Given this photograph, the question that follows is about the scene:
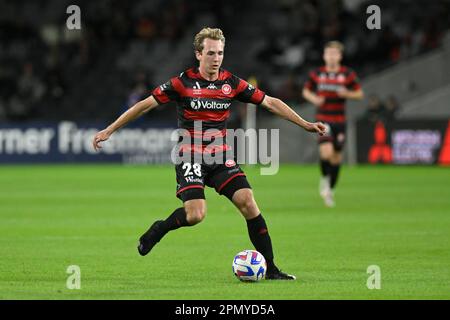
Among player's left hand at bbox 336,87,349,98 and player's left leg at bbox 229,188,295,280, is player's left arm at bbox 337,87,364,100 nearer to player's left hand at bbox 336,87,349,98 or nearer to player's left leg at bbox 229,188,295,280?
player's left hand at bbox 336,87,349,98

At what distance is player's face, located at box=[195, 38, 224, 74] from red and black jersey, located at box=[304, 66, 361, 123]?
895 cm

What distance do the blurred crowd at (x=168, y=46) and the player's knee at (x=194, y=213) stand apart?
22200mm

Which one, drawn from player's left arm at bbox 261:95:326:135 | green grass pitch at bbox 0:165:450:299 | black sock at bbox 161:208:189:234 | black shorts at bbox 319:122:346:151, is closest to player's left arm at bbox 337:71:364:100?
black shorts at bbox 319:122:346:151

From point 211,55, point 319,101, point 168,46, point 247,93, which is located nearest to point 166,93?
point 211,55

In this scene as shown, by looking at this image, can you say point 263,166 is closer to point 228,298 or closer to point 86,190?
point 86,190

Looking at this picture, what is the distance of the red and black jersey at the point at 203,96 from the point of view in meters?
9.95

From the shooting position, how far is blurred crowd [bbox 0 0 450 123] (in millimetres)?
32812

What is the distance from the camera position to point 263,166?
31.1 m

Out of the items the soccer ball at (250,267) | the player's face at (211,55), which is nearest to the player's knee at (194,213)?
the soccer ball at (250,267)

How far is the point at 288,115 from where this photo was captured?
32.9ft

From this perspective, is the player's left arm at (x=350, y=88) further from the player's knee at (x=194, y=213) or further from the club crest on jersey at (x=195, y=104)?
the player's knee at (x=194, y=213)

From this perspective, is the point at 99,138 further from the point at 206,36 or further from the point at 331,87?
the point at 331,87
